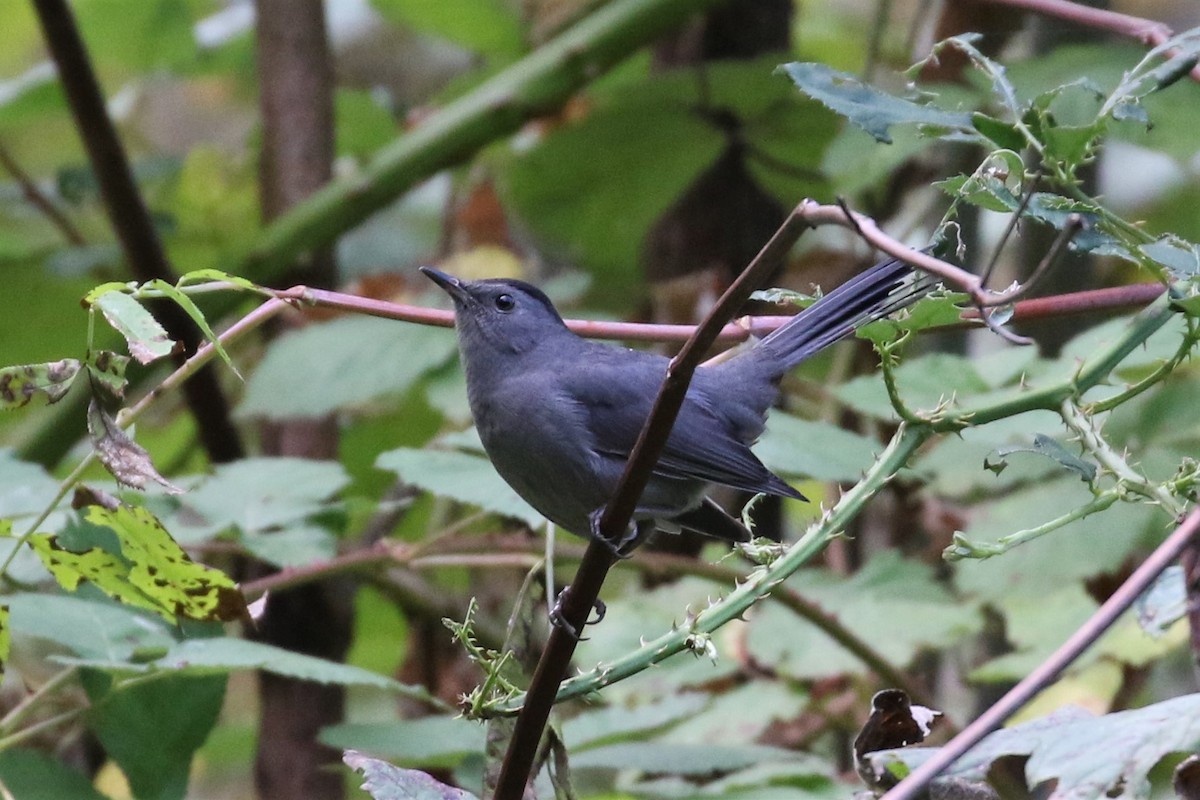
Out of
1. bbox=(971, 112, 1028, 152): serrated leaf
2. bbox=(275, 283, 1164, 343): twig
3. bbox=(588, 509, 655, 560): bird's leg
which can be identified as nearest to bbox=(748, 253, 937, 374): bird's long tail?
bbox=(275, 283, 1164, 343): twig

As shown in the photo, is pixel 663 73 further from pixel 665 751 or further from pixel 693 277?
pixel 665 751

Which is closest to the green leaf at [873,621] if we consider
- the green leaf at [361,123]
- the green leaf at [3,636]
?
the green leaf at [3,636]

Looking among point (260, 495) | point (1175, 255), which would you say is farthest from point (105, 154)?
point (1175, 255)

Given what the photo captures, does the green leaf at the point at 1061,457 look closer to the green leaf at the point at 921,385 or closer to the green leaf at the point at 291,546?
the green leaf at the point at 921,385

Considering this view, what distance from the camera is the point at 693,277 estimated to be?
173 inches

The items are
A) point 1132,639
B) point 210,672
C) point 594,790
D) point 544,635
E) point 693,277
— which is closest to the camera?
point 544,635

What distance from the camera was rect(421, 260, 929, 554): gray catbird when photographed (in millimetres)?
2447

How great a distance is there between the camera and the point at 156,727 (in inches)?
90.3

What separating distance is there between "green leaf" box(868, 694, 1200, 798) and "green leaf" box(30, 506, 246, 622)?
0.87 m

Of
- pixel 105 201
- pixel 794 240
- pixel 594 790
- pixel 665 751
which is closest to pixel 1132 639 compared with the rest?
pixel 665 751

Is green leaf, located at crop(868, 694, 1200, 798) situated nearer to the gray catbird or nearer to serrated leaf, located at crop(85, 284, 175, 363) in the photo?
serrated leaf, located at crop(85, 284, 175, 363)

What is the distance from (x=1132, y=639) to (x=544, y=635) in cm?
200

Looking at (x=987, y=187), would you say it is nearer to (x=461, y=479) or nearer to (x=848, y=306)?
(x=848, y=306)

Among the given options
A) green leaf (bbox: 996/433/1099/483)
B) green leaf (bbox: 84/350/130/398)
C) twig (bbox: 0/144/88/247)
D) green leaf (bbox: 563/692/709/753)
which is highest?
twig (bbox: 0/144/88/247)
